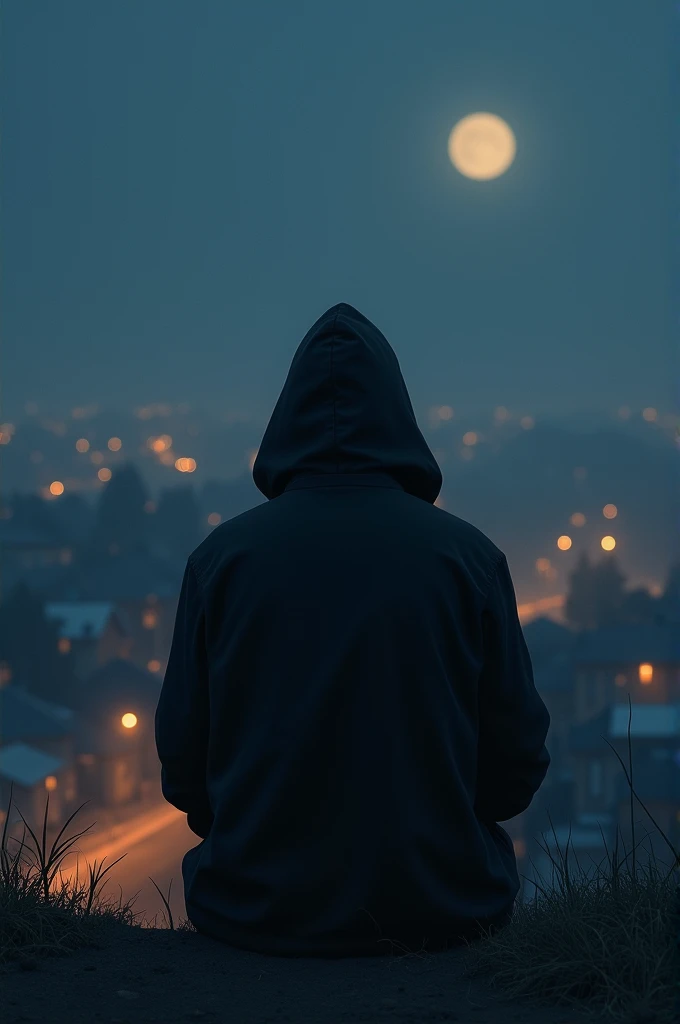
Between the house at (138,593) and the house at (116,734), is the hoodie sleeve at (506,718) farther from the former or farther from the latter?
the house at (138,593)

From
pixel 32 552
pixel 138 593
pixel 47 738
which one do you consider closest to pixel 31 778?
pixel 47 738

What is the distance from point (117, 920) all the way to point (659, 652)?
48399mm

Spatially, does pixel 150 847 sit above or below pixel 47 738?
below

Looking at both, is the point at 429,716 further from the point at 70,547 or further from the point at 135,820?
the point at 70,547

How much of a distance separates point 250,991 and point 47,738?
43634mm

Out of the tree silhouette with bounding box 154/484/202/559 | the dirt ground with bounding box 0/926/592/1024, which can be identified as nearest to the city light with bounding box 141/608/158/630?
the tree silhouette with bounding box 154/484/202/559

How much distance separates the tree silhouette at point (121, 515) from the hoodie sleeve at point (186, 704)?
71124 mm

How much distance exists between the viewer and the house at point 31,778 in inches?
1537

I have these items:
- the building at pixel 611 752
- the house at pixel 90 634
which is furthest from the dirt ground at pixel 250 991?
the house at pixel 90 634

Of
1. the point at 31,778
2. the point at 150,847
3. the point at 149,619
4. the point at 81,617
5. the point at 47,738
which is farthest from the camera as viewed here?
the point at 149,619

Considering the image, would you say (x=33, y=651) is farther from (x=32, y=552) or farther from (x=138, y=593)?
(x=32, y=552)

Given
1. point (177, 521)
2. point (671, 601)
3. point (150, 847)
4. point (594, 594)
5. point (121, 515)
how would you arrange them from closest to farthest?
point (150, 847)
point (671, 601)
point (594, 594)
point (121, 515)
point (177, 521)

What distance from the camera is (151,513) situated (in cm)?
8425

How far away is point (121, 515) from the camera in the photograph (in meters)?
77.6
